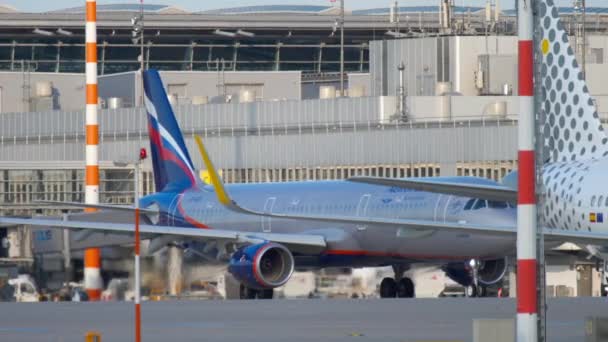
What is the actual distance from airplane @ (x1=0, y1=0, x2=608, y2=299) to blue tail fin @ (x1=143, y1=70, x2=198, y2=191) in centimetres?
3

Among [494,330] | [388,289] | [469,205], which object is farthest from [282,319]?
[388,289]

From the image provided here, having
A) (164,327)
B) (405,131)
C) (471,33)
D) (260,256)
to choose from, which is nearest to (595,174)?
(164,327)

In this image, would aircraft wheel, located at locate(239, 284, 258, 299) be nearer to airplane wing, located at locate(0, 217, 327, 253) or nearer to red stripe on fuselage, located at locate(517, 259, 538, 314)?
airplane wing, located at locate(0, 217, 327, 253)

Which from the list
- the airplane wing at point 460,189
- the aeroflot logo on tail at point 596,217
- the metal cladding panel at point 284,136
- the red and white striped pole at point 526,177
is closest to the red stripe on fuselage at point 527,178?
the red and white striped pole at point 526,177

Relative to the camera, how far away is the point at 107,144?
228 ft

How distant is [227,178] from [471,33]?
17.7m

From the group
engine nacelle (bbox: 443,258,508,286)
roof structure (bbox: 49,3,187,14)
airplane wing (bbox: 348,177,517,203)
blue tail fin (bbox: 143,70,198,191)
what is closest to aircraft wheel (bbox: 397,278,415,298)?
engine nacelle (bbox: 443,258,508,286)

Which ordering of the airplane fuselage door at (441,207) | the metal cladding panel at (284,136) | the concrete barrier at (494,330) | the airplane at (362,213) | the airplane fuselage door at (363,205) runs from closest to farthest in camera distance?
1. the concrete barrier at (494,330)
2. the airplane at (362,213)
3. the airplane fuselage door at (441,207)
4. the airplane fuselage door at (363,205)
5. the metal cladding panel at (284,136)

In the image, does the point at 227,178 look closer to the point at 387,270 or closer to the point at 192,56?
the point at 387,270

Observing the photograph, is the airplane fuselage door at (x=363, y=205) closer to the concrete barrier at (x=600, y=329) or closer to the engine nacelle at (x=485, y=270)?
the engine nacelle at (x=485, y=270)

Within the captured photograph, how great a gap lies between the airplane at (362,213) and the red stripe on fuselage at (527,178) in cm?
1204

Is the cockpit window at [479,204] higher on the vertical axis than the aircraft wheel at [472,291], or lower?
higher

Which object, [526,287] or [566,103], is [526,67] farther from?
[566,103]

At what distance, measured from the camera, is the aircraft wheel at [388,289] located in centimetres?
4284
